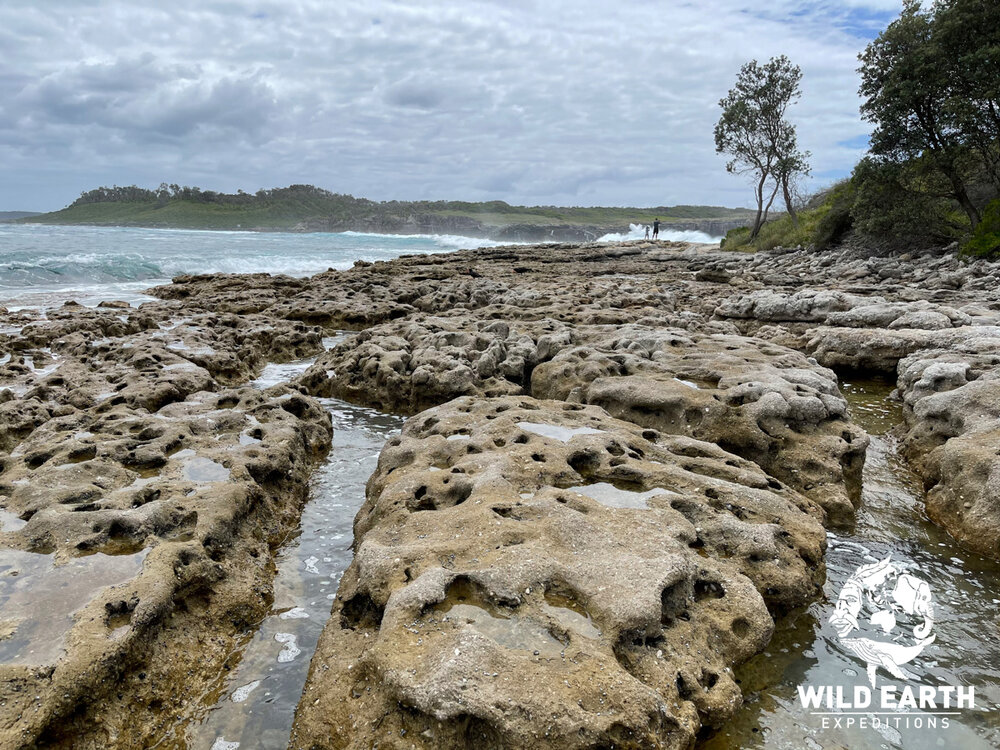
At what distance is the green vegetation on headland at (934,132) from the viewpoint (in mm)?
18828

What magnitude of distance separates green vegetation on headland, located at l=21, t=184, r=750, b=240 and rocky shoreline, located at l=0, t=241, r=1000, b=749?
110654 millimetres

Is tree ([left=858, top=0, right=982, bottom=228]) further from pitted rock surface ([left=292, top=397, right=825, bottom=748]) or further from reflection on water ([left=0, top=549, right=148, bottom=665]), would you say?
reflection on water ([left=0, top=549, right=148, bottom=665])

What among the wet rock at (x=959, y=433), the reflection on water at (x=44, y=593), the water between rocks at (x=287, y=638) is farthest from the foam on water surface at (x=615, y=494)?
the reflection on water at (x=44, y=593)

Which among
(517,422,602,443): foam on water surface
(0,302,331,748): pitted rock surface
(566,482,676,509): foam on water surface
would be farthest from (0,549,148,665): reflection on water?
(517,422,602,443): foam on water surface

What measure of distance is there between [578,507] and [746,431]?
2.80m

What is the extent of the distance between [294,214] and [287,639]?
141 meters

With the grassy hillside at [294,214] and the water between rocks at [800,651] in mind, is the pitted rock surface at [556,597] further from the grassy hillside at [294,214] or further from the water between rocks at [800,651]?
the grassy hillside at [294,214]

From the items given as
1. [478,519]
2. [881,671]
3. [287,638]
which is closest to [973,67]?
[881,671]

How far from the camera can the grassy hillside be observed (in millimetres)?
Answer: 123438

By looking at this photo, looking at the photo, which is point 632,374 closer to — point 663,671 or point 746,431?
point 746,431

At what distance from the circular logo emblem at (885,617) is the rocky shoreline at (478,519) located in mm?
307

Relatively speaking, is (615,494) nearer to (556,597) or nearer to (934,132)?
(556,597)

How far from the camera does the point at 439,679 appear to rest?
9.21 feet

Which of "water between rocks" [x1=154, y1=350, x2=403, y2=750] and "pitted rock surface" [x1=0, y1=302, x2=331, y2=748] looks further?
"water between rocks" [x1=154, y1=350, x2=403, y2=750]
